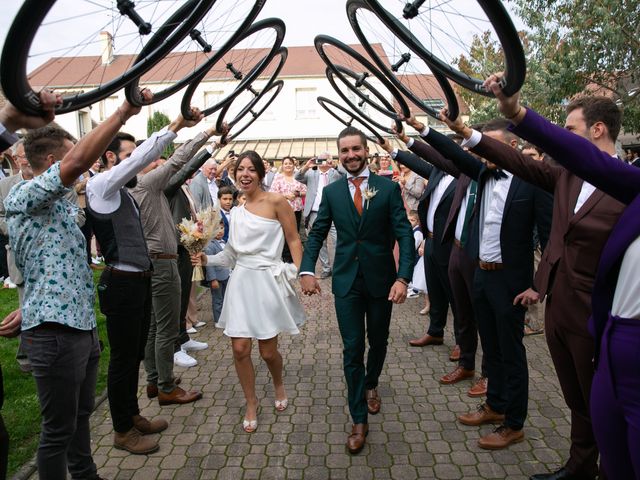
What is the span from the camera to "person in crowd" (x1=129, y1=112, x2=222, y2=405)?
4.95 meters

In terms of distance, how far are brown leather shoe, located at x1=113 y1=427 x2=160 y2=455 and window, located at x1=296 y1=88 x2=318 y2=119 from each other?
117 feet

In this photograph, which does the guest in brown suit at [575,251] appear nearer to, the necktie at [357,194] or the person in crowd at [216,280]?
the necktie at [357,194]

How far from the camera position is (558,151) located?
2510 millimetres

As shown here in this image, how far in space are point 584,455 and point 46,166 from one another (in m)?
4.16

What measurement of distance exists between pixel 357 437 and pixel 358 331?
905mm

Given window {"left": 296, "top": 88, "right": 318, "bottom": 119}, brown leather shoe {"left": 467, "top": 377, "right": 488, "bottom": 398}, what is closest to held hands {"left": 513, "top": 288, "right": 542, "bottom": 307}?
brown leather shoe {"left": 467, "top": 377, "right": 488, "bottom": 398}

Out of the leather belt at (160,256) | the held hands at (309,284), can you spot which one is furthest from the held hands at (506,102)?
the leather belt at (160,256)

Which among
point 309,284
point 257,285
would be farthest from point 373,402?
point 257,285

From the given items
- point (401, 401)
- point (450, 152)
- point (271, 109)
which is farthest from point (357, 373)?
point (271, 109)

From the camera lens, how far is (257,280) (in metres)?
4.93

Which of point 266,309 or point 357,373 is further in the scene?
point 266,309

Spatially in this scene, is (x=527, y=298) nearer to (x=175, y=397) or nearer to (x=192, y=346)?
(x=175, y=397)

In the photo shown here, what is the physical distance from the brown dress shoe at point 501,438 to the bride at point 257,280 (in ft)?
6.46

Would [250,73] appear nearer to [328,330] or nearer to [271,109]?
[328,330]
